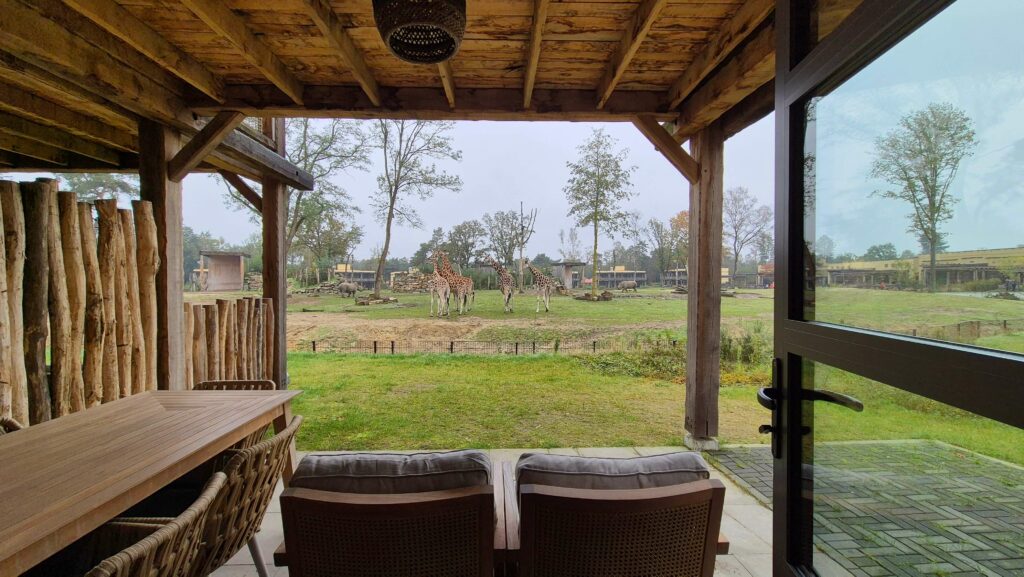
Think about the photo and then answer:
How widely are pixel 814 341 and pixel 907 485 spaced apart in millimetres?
329

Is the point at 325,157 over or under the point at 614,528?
over

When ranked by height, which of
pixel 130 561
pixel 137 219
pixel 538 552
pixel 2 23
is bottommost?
pixel 538 552

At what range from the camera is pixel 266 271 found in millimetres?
4426

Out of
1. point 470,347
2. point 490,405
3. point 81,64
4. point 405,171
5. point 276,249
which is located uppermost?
point 405,171

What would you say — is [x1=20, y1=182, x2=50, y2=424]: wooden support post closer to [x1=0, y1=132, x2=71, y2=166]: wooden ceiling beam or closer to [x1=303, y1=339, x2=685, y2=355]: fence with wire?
[x1=0, y1=132, x2=71, y2=166]: wooden ceiling beam

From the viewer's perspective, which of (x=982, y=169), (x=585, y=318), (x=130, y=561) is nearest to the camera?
(x=982, y=169)

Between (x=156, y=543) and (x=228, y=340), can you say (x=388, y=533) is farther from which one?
(x=228, y=340)

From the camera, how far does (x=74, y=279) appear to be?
7.06 ft

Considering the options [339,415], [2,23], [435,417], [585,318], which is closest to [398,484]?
[2,23]

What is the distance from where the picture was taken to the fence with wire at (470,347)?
23.0 ft

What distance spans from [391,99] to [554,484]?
2.65 meters

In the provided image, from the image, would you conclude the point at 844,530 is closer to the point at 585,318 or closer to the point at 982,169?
the point at 982,169

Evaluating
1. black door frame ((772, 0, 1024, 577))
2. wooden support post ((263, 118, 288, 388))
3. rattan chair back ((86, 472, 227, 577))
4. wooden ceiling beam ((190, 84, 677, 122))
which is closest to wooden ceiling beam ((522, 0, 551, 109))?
wooden ceiling beam ((190, 84, 677, 122))

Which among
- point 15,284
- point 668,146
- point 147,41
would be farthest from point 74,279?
point 668,146
